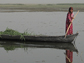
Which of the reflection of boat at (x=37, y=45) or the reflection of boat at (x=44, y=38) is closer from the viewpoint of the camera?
the reflection of boat at (x=37, y=45)

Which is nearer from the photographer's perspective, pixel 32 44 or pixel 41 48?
pixel 41 48

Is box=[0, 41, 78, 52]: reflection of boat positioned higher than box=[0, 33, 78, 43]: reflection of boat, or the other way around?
box=[0, 33, 78, 43]: reflection of boat

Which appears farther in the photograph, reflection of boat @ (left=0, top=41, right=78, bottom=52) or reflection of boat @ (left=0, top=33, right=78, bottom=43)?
reflection of boat @ (left=0, top=33, right=78, bottom=43)

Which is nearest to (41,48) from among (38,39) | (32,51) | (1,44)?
(32,51)

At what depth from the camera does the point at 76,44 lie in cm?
1118

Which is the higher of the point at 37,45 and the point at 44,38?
the point at 44,38

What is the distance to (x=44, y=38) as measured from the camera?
38.6ft

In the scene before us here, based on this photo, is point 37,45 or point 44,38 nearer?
point 37,45

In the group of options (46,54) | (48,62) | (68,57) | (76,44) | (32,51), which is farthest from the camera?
(76,44)

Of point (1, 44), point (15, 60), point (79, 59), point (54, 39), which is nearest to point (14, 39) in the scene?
point (1, 44)

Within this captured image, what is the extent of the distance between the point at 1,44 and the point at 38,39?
5.90 ft

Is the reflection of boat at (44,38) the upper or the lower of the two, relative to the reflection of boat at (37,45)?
upper

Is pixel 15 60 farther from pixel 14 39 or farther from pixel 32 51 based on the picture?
pixel 14 39

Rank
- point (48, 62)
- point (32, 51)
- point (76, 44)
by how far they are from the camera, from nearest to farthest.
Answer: point (48, 62), point (32, 51), point (76, 44)
